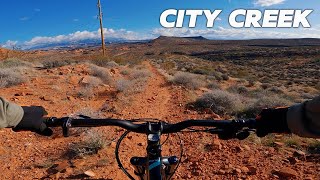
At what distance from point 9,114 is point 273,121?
4.39ft

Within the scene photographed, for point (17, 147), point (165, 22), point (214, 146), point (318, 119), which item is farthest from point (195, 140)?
point (165, 22)

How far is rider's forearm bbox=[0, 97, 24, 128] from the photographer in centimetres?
163

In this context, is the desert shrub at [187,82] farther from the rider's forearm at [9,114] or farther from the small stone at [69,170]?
the rider's forearm at [9,114]

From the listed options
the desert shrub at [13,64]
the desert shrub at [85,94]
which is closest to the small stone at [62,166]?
the desert shrub at [85,94]

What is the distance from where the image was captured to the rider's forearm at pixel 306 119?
4.33 feet

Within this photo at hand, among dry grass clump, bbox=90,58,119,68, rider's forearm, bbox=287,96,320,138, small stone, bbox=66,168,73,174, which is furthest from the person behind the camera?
dry grass clump, bbox=90,58,119,68

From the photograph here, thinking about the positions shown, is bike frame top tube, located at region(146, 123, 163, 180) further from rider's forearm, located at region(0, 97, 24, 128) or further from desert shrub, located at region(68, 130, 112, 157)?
desert shrub, located at region(68, 130, 112, 157)

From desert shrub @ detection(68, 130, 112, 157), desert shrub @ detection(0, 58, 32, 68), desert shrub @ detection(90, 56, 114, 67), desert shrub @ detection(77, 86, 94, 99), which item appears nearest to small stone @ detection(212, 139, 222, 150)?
desert shrub @ detection(68, 130, 112, 157)

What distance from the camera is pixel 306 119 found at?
1.38m

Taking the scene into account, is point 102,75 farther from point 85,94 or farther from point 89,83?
point 85,94

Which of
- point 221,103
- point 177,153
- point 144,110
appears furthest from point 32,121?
point 221,103

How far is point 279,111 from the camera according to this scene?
153 cm

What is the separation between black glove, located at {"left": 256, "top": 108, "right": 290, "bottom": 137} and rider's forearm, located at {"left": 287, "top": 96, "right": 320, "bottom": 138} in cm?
5

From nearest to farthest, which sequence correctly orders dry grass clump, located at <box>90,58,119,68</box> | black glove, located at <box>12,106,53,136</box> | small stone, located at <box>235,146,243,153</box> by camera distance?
black glove, located at <box>12,106,53,136</box> < small stone, located at <box>235,146,243,153</box> < dry grass clump, located at <box>90,58,119,68</box>
